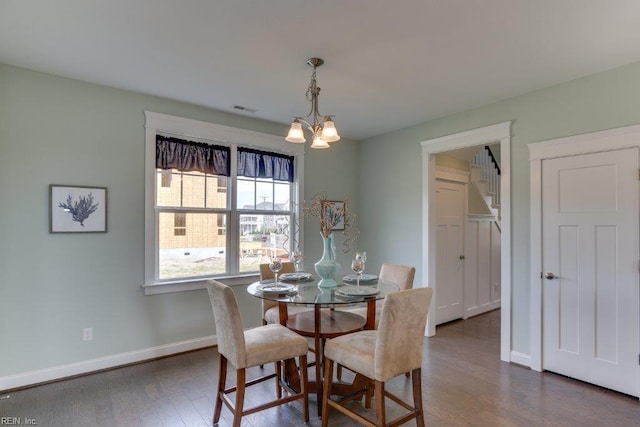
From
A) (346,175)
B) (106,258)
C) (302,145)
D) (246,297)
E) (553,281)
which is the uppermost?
(302,145)

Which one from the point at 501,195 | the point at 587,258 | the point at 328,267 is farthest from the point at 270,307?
the point at 587,258

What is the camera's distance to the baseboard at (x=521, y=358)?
129 inches

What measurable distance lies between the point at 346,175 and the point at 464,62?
261 centimetres

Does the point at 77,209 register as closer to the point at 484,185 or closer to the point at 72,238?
the point at 72,238

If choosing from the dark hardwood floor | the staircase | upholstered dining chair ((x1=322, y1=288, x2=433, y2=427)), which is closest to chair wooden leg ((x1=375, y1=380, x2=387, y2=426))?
upholstered dining chair ((x1=322, y1=288, x2=433, y2=427))

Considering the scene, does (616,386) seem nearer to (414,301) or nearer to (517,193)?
(517,193)

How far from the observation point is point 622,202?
9.05 ft

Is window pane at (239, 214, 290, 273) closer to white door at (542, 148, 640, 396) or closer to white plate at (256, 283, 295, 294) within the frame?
white plate at (256, 283, 295, 294)

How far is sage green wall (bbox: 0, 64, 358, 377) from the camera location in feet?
9.11

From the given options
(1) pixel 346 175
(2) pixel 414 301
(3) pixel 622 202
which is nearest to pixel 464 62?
(3) pixel 622 202

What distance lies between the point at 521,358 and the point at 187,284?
352 centimetres

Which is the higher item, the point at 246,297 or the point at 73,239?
the point at 73,239

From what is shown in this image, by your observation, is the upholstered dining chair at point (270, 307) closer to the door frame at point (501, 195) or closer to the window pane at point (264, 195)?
the window pane at point (264, 195)

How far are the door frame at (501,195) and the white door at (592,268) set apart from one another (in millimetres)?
328
